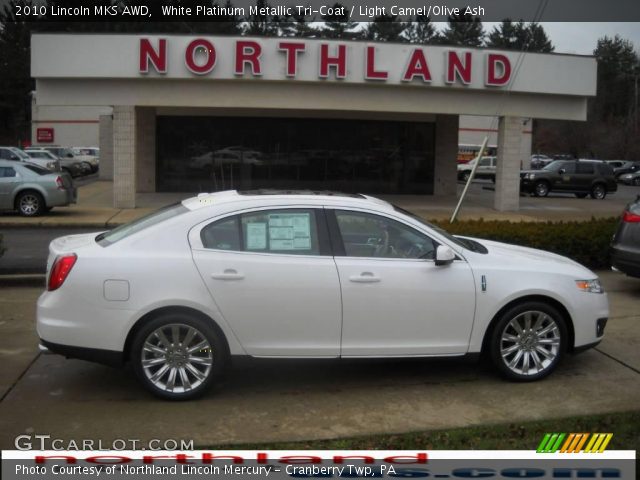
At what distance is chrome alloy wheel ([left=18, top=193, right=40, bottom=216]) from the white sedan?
1457cm

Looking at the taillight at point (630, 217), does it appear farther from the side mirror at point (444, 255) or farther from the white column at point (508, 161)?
the white column at point (508, 161)

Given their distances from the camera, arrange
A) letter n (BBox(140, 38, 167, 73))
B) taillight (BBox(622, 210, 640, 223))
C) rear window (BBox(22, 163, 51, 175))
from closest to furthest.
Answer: taillight (BBox(622, 210, 640, 223))
rear window (BBox(22, 163, 51, 175))
letter n (BBox(140, 38, 167, 73))

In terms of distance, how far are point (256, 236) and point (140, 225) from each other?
1019 mm

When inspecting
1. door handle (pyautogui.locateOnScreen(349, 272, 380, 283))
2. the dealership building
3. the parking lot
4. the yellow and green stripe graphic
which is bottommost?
the parking lot

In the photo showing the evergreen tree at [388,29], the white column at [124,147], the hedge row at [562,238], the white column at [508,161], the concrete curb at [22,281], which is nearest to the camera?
the concrete curb at [22,281]

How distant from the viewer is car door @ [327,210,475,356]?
6.12m

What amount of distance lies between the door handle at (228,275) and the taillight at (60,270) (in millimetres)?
1084

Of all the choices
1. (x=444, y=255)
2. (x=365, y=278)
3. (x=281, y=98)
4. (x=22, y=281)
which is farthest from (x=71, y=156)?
(x=444, y=255)

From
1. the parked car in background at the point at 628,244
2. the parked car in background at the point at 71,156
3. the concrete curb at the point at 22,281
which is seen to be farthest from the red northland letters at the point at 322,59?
the parked car in background at the point at 71,156

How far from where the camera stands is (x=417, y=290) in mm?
6191

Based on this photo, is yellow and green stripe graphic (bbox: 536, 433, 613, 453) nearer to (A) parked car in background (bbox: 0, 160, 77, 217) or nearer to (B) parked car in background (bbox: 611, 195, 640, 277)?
(B) parked car in background (bbox: 611, 195, 640, 277)

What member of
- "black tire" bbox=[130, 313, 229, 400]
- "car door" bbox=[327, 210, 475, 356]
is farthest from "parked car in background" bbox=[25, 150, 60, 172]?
"car door" bbox=[327, 210, 475, 356]

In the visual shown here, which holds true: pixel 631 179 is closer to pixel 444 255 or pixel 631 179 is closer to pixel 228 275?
pixel 444 255

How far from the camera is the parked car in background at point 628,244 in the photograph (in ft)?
32.4
